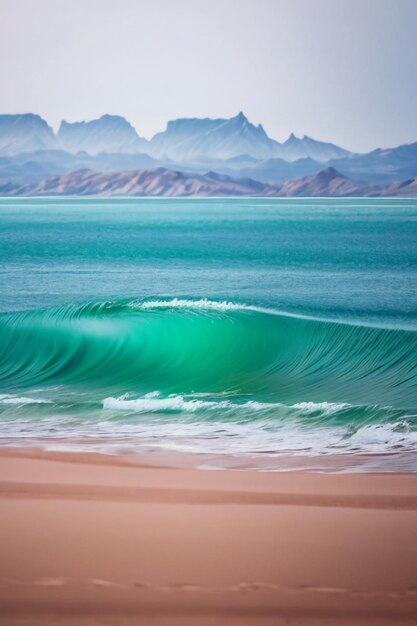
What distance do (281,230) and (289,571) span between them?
107ft

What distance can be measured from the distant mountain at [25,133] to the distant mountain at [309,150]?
732 centimetres

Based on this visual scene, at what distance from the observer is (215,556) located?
2.46m

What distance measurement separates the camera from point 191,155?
102 ft

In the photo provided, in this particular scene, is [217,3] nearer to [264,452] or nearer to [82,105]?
[82,105]

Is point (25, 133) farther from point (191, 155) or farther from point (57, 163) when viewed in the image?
point (191, 155)

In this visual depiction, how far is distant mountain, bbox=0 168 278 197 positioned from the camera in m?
33.5

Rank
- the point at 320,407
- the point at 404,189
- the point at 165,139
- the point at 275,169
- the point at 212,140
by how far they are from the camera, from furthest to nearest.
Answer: the point at 275,169, the point at 404,189, the point at 212,140, the point at 165,139, the point at 320,407

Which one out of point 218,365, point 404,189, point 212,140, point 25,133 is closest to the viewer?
point 218,365

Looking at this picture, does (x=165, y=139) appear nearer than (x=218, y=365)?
No

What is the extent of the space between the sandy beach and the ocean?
753mm

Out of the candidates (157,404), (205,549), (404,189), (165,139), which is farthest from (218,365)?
(404,189)

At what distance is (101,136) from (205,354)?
18599mm

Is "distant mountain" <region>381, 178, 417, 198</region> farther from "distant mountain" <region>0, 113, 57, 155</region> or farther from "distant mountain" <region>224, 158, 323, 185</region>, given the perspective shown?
"distant mountain" <region>0, 113, 57, 155</region>

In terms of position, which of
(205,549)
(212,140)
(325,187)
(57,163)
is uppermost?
(212,140)
